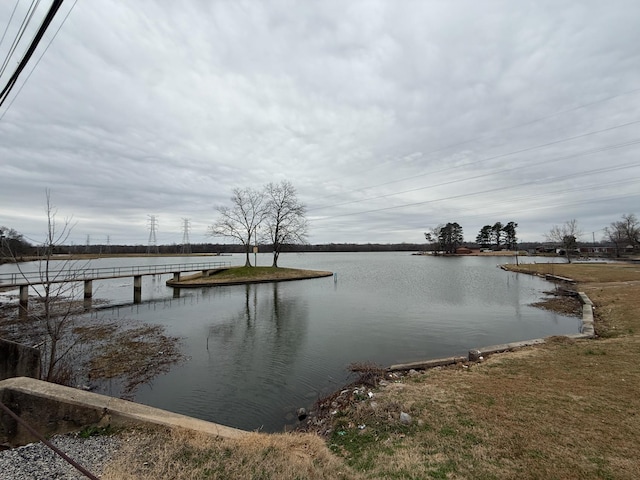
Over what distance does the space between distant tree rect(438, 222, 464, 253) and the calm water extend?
88.4 metres

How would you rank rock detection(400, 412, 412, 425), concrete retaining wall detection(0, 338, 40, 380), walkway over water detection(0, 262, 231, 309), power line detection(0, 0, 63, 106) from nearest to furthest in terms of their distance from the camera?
power line detection(0, 0, 63, 106) < rock detection(400, 412, 412, 425) < concrete retaining wall detection(0, 338, 40, 380) < walkway over water detection(0, 262, 231, 309)

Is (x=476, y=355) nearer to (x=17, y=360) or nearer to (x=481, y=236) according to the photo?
(x=17, y=360)

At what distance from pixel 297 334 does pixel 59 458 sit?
10.7m

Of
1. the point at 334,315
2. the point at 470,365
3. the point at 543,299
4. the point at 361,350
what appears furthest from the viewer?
the point at 543,299

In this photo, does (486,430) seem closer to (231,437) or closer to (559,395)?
(559,395)

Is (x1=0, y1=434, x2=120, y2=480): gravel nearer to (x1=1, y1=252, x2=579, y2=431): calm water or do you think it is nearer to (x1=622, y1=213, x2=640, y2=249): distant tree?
(x1=1, y1=252, x2=579, y2=431): calm water

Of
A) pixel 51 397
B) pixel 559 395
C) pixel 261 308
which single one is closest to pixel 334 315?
pixel 261 308

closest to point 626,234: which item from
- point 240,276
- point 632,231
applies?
point 632,231

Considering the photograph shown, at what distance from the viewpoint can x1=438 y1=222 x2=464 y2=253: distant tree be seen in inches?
4407

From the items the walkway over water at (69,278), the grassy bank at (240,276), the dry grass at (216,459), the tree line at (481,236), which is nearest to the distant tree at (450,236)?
the tree line at (481,236)

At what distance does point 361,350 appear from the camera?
11727 mm

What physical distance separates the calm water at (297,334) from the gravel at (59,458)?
314 cm

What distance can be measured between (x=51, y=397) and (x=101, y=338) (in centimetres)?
1100

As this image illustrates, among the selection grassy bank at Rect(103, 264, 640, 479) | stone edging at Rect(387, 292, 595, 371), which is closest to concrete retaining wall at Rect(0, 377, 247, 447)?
grassy bank at Rect(103, 264, 640, 479)
